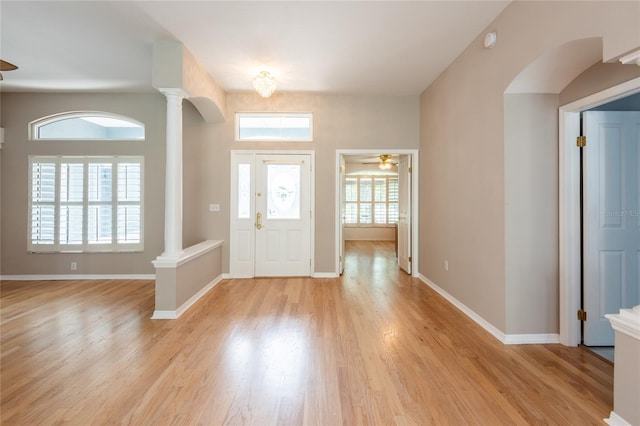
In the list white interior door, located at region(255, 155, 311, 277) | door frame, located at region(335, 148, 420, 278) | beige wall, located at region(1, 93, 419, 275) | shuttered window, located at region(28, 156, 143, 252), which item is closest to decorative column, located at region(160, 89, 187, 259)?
beige wall, located at region(1, 93, 419, 275)

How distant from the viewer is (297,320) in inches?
126

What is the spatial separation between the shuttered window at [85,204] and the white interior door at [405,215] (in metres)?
4.69

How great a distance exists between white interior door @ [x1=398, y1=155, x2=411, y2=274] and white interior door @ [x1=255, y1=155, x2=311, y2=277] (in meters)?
1.80

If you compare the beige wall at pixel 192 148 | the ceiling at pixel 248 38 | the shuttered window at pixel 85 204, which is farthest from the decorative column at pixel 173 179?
the shuttered window at pixel 85 204

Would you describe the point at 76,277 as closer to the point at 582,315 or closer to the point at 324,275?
the point at 324,275

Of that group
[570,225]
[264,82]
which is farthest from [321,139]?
[570,225]

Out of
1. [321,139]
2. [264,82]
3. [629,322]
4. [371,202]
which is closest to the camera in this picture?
[629,322]

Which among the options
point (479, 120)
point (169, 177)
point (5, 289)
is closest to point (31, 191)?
point (5, 289)

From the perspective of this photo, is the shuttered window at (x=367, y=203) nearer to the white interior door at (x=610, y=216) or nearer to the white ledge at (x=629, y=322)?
the white interior door at (x=610, y=216)

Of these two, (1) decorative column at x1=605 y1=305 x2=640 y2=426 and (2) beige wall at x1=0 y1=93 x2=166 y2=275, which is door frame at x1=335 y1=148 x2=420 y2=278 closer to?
(2) beige wall at x1=0 y1=93 x2=166 y2=275

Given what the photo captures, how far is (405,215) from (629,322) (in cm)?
395

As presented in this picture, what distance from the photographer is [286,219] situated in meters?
5.11

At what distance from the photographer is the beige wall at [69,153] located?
4926mm

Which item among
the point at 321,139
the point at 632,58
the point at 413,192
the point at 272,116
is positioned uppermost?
the point at 272,116
